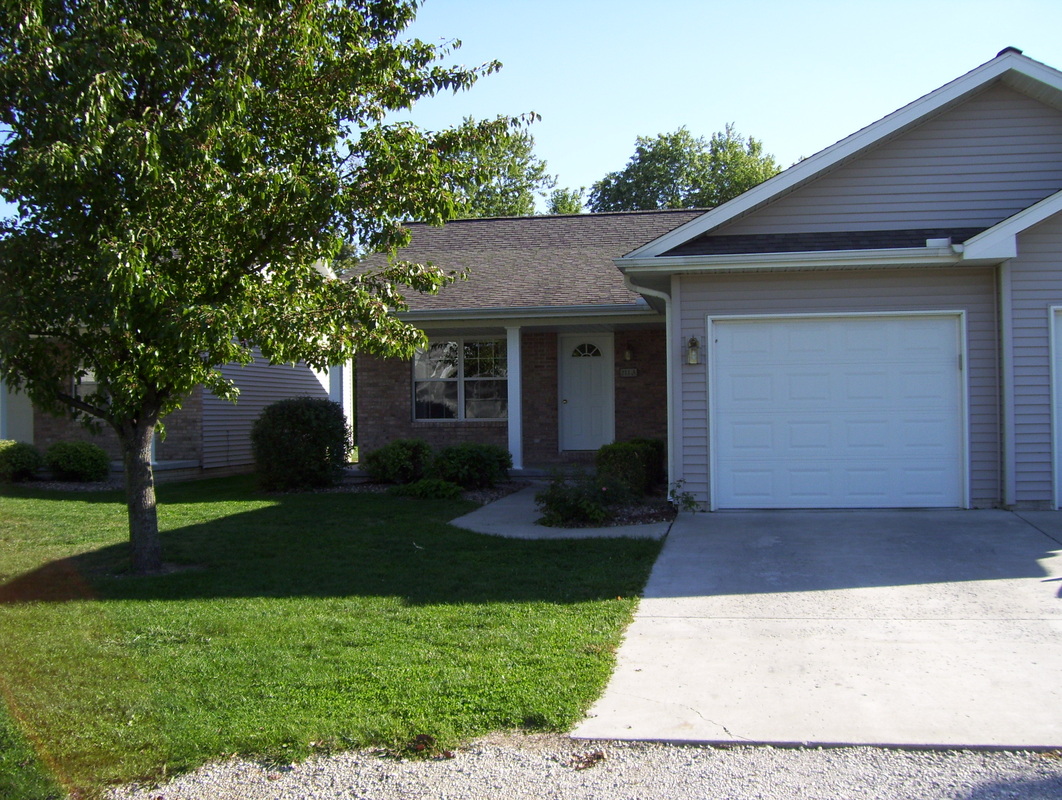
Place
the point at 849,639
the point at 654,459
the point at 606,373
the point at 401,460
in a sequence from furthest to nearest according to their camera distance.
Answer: the point at 606,373, the point at 401,460, the point at 654,459, the point at 849,639

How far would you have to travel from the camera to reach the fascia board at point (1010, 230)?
9.47 metres

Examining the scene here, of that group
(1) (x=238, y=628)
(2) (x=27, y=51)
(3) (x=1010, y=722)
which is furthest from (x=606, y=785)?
(2) (x=27, y=51)

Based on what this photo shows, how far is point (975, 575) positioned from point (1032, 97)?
6090mm

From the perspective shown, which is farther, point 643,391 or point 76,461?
point 643,391

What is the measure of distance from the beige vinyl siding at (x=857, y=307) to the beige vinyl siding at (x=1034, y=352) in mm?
236

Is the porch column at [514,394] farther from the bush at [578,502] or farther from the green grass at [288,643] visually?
the green grass at [288,643]

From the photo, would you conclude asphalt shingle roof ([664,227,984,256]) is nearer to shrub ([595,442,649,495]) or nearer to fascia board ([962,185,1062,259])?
fascia board ([962,185,1062,259])

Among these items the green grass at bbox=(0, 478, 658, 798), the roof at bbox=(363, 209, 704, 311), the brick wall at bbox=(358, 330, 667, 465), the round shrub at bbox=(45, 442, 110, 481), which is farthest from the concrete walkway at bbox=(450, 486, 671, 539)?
the round shrub at bbox=(45, 442, 110, 481)

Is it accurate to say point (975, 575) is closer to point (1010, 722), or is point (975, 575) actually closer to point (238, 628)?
point (1010, 722)

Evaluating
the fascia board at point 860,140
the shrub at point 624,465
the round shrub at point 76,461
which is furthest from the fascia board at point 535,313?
the round shrub at point 76,461

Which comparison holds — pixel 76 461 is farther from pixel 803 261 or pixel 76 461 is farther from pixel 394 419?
pixel 803 261

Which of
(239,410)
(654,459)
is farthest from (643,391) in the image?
(239,410)

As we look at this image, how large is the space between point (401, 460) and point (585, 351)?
4027 millimetres

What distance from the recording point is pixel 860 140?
404 inches
